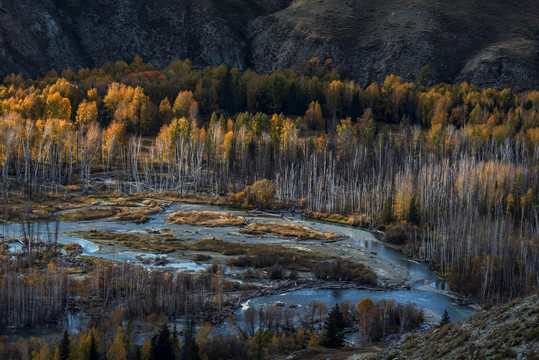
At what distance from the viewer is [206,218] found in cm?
8669

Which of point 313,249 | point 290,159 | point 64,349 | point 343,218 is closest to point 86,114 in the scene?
point 290,159

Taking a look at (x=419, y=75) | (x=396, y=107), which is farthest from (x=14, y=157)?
(x=419, y=75)

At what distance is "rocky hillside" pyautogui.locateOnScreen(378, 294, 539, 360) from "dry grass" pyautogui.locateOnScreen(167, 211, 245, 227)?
52.8 m

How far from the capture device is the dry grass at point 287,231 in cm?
7831

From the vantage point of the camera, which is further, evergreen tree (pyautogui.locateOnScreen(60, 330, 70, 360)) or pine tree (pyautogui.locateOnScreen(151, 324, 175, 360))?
pine tree (pyautogui.locateOnScreen(151, 324, 175, 360))

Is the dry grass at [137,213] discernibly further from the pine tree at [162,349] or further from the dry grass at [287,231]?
the pine tree at [162,349]

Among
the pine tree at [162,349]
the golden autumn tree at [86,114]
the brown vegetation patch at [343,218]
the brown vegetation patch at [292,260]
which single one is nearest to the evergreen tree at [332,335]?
the pine tree at [162,349]

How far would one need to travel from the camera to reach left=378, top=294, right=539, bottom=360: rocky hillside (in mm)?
22891

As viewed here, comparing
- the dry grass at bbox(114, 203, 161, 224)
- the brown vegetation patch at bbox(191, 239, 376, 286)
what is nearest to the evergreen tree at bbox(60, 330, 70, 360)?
the brown vegetation patch at bbox(191, 239, 376, 286)

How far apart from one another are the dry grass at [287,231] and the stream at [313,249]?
1.73m

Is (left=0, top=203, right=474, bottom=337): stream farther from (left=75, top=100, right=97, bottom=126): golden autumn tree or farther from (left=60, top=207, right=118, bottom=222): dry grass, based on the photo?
(left=75, top=100, right=97, bottom=126): golden autumn tree

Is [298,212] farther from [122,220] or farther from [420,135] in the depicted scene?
[420,135]

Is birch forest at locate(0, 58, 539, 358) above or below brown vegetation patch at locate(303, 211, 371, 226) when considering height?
above

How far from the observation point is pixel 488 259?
187ft
